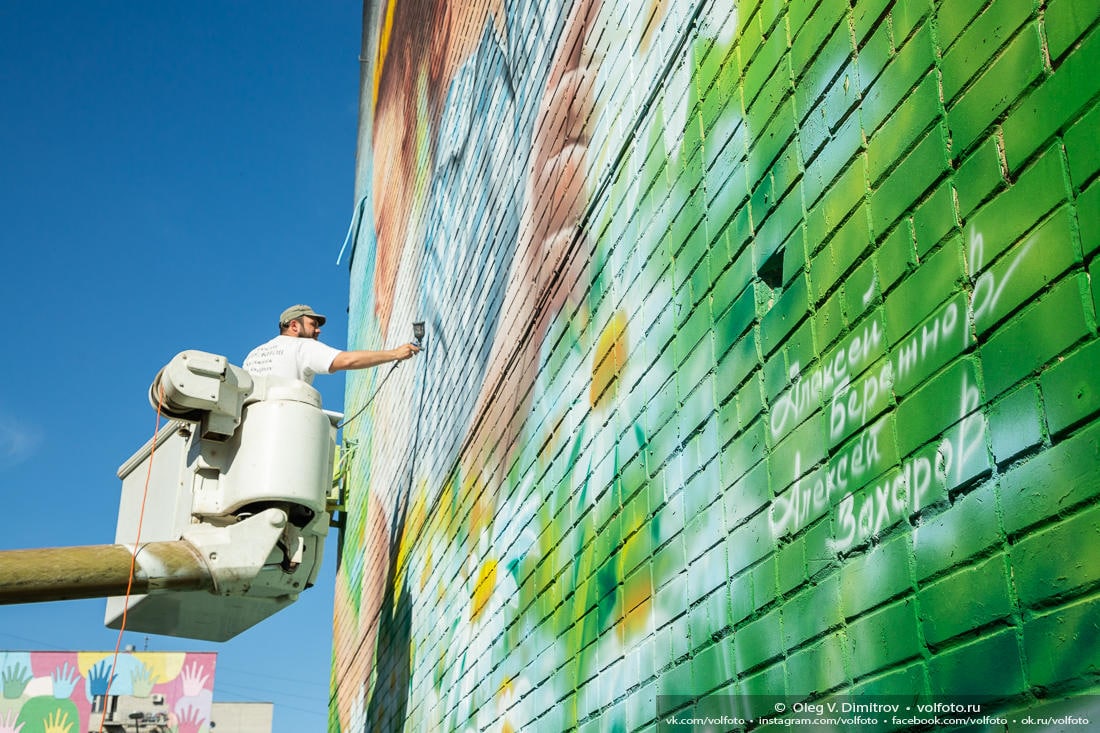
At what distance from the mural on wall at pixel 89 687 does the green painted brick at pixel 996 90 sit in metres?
26.6

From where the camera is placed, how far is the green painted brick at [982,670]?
1852mm

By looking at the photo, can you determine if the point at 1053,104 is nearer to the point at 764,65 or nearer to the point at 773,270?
the point at 773,270

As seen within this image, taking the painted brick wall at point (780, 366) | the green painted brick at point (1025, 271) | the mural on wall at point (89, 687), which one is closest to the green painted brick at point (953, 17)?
the painted brick wall at point (780, 366)

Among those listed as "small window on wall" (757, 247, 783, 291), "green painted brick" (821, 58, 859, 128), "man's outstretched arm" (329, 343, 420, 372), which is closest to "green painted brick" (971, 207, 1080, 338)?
"green painted brick" (821, 58, 859, 128)

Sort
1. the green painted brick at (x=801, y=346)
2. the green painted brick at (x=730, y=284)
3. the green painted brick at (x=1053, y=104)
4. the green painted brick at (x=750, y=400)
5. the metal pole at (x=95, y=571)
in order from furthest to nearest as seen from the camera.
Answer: the metal pole at (x=95, y=571), the green painted brick at (x=730, y=284), the green painted brick at (x=750, y=400), the green painted brick at (x=801, y=346), the green painted brick at (x=1053, y=104)

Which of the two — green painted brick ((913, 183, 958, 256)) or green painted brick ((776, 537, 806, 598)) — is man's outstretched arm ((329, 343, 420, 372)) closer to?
green painted brick ((776, 537, 806, 598))

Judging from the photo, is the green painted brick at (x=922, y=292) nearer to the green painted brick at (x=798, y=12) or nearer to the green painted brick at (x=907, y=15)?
the green painted brick at (x=907, y=15)

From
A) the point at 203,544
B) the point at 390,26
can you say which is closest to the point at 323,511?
the point at 203,544

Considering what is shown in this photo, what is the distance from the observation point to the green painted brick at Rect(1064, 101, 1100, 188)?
1.77m

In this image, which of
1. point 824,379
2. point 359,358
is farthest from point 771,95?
point 359,358

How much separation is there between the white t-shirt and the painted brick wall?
3.92 feet

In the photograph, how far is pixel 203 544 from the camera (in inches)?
228

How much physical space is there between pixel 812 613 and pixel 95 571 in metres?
3.94

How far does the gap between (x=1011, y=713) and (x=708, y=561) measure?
1199 mm
